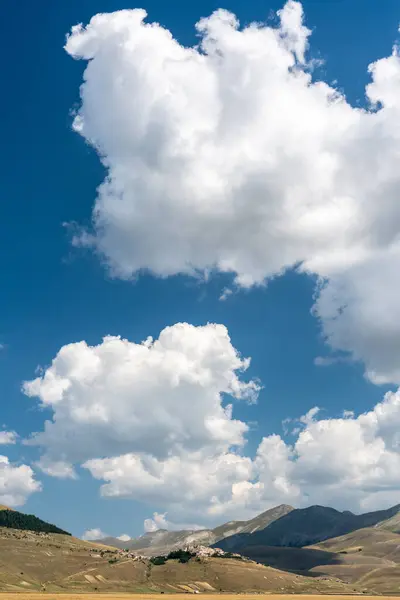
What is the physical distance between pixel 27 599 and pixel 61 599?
10.2m

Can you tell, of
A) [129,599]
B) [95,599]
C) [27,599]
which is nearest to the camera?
[27,599]

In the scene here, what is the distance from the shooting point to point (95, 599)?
178 m

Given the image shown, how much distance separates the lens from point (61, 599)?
168 m

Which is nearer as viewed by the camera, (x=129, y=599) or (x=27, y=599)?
(x=27, y=599)

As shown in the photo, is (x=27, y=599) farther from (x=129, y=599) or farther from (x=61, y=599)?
(x=129, y=599)

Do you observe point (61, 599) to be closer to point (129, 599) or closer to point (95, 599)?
point (95, 599)

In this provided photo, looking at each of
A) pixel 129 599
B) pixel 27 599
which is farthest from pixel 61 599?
pixel 129 599

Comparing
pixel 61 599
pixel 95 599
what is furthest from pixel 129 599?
pixel 61 599

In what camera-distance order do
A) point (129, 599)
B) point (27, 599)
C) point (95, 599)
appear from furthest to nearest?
point (129, 599) < point (95, 599) < point (27, 599)

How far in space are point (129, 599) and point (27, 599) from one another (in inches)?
1648

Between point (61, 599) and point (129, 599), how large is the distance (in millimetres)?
32989

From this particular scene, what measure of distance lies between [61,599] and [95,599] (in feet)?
48.4

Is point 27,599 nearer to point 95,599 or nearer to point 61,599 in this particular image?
point 61,599

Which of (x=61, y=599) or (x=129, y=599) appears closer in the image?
(x=61, y=599)
